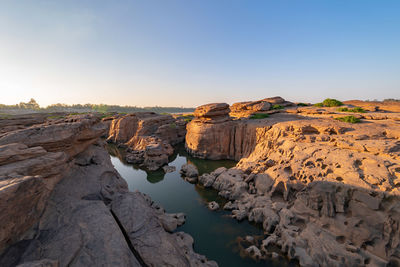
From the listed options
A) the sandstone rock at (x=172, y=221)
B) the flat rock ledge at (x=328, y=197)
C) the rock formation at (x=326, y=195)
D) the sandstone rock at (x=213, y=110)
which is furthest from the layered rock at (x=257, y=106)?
the sandstone rock at (x=172, y=221)

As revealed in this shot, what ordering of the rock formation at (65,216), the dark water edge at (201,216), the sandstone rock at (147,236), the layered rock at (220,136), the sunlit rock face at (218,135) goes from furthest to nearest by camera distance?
the sunlit rock face at (218,135), the layered rock at (220,136), the dark water edge at (201,216), the sandstone rock at (147,236), the rock formation at (65,216)

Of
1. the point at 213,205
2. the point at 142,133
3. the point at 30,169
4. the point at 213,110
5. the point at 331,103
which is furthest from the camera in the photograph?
the point at 142,133

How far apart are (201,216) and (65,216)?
801cm

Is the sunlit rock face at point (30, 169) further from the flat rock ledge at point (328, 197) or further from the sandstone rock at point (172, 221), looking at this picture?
the flat rock ledge at point (328, 197)

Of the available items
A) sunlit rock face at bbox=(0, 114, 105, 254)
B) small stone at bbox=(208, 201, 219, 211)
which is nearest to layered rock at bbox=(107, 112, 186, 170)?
small stone at bbox=(208, 201, 219, 211)

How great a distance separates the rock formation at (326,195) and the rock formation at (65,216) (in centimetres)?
478

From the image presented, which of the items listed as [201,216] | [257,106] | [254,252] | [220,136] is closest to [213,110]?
[220,136]

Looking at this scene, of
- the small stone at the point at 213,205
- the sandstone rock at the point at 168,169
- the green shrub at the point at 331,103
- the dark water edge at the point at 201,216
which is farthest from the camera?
the green shrub at the point at 331,103

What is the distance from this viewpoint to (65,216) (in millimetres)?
5484

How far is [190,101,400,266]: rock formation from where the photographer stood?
23.6 ft

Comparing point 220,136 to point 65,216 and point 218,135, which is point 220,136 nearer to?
point 218,135

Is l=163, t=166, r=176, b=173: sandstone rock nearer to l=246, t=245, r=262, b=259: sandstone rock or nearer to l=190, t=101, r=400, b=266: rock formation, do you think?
l=190, t=101, r=400, b=266: rock formation

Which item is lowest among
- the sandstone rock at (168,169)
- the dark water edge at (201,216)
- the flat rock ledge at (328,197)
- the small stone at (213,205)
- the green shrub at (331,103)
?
the dark water edge at (201,216)

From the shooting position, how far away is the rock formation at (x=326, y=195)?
23.6ft
